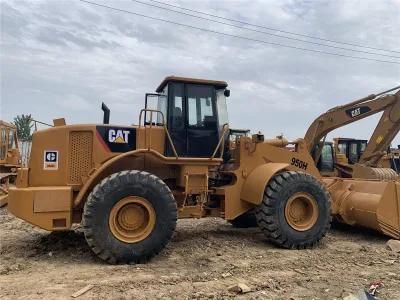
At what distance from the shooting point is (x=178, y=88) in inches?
298

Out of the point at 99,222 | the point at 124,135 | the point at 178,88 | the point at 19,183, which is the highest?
the point at 178,88

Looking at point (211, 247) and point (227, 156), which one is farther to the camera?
point (227, 156)

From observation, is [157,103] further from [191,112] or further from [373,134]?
[373,134]

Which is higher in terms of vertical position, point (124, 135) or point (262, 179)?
point (124, 135)

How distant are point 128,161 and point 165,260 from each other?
61.9 inches

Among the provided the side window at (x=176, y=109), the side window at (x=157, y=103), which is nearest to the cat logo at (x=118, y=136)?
the side window at (x=157, y=103)

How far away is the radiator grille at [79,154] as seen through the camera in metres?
6.88

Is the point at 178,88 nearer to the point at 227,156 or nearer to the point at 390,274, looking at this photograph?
the point at 227,156

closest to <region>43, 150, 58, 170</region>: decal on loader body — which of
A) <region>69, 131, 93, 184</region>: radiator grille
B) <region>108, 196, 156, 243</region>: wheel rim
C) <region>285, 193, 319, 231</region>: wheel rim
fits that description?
<region>69, 131, 93, 184</region>: radiator grille

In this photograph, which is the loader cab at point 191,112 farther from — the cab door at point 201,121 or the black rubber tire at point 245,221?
the black rubber tire at point 245,221

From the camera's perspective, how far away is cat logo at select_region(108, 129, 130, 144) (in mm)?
7012

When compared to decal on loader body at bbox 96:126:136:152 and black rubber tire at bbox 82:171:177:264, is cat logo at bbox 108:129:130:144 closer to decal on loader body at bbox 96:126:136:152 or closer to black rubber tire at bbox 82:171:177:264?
decal on loader body at bbox 96:126:136:152

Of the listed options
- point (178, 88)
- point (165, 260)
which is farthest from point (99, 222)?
point (178, 88)

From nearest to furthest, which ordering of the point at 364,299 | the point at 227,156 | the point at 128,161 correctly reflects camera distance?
the point at 364,299 → the point at 128,161 → the point at 227,156
